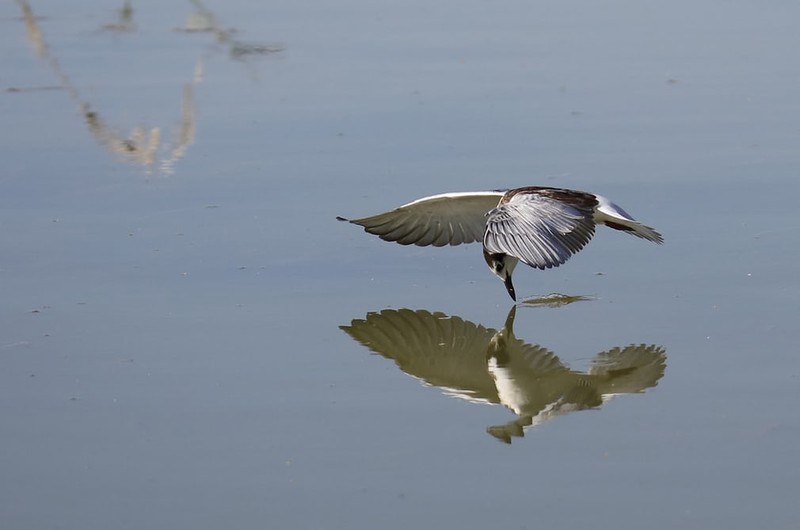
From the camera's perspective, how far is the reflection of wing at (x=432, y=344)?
210 inches

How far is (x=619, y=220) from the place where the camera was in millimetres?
6227

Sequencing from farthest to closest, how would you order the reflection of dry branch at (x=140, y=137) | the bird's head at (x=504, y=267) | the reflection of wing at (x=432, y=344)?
the reflection of dry branch at (x=140, y=137) → the bird's head at (x=504, y=267) → the reflection of wing at (x=432, y=344)

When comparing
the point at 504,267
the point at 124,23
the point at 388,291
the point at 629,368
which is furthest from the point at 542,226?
the point at 124,23

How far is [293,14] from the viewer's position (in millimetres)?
11844

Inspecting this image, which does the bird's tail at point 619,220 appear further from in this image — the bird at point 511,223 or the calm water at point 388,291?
the calm water at point 388,291

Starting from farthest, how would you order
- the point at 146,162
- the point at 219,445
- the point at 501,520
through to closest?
1. the point at 146,162
2. the point at 219,445
3. the point at 501,520

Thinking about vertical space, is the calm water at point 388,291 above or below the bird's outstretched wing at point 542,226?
below

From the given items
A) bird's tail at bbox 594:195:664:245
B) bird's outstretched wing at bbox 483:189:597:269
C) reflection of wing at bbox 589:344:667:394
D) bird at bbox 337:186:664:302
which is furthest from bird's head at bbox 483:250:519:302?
reflection of wing at bbox 589:344:667:394

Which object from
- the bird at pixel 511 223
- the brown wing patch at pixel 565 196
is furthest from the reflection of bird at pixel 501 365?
the brown wing patch at pixel 565 196

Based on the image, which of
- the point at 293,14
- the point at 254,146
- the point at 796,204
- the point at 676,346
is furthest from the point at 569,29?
the point at 676,346

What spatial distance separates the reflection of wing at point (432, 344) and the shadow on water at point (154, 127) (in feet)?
7.96

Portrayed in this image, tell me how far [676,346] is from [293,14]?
7.12 meters

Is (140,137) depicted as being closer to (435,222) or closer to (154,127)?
(154,127)

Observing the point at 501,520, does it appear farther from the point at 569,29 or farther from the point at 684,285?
the point at 569,29
